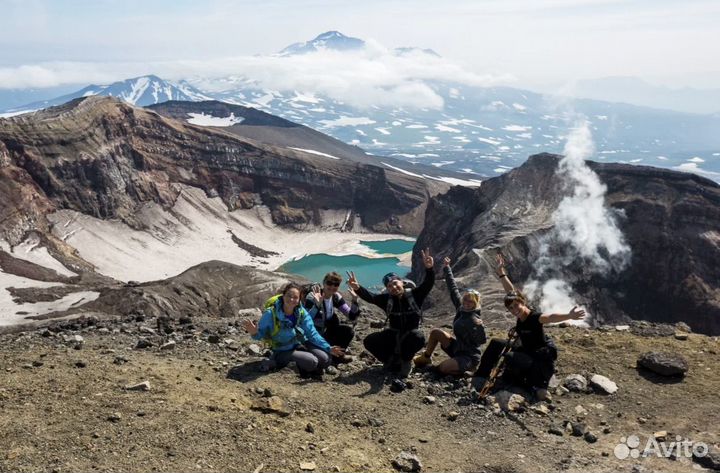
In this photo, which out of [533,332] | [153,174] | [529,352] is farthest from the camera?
[153,174]

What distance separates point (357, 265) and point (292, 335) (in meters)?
101

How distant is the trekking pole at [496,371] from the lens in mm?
11992

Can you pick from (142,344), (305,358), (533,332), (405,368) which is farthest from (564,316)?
(142,344)

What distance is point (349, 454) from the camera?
30.7ft

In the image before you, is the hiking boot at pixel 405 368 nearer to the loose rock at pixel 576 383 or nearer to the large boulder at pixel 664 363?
the loose rock at pixel 576 383

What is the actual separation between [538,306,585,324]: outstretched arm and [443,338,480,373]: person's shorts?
1.94m

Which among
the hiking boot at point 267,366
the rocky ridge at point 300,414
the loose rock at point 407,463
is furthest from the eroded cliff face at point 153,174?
the loose rock at point 407,463

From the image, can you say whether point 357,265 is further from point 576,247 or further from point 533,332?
point 533,332

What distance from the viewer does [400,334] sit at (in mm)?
12805

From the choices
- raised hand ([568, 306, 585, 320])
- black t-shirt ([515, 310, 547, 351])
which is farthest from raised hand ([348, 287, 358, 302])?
raised hand ([568, 306, 585, 320])

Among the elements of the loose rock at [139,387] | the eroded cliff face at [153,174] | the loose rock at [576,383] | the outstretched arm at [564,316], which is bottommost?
the eroded cliff face at [153,174]

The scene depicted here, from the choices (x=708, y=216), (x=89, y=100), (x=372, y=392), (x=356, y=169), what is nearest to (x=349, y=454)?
(x=372, y=392)

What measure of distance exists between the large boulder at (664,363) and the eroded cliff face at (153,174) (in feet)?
Result: 266

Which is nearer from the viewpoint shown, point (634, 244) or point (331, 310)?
point (331, 310)
